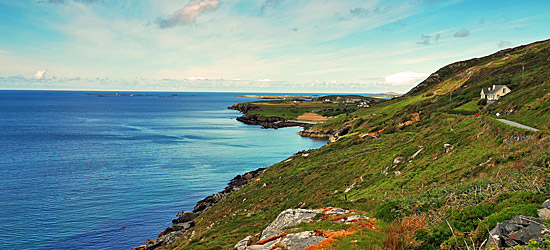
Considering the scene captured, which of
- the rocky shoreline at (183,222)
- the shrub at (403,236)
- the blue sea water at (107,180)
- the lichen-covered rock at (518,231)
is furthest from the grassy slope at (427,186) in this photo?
the blue sea water at (107,180)

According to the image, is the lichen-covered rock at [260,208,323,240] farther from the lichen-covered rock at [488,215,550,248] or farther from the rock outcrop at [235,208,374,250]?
the lichen-covered rock at [488,215,550,248]

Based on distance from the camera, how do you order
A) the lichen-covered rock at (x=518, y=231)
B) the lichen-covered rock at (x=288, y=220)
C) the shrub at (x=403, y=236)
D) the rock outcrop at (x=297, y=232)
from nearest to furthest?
the lichen-covered rock at (x=518, y=231), the shrub at (x=403, y=236), the rock outcrop at (x=297, y=232), the lichen-covered rock at (x=288, y=220)

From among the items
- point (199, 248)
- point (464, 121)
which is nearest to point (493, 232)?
point (199, 248)

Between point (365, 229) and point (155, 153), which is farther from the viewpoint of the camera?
point (155, 153)

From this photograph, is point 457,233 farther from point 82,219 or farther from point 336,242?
point 82,219

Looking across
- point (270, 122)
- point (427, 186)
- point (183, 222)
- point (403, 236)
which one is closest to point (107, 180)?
point (183, 222)

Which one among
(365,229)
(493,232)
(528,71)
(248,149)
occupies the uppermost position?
(528,71)

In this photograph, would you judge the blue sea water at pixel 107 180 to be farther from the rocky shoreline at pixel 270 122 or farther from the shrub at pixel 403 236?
the rocky shoreline at pixel 270 122

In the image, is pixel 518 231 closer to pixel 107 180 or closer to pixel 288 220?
pixel 288 220

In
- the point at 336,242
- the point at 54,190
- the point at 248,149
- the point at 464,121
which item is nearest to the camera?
the point at 336,242

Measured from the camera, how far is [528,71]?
85.0 metres

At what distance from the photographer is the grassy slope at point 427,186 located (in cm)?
1338

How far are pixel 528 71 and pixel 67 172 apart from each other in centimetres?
11708

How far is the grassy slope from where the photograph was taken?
13.4 m
